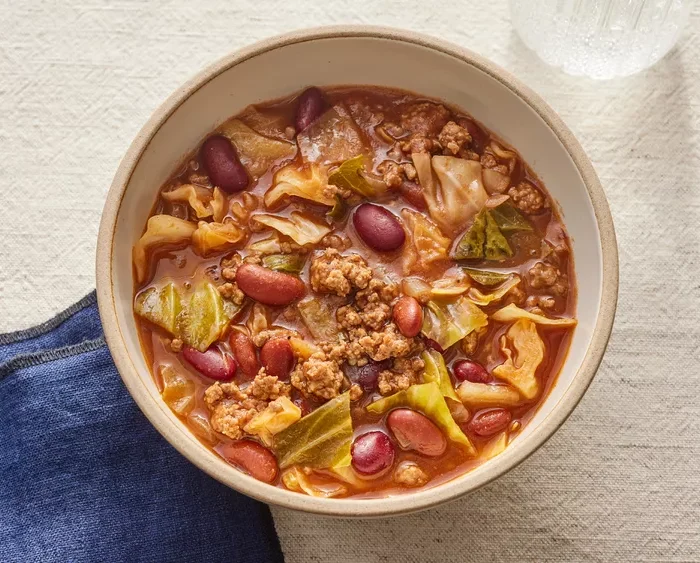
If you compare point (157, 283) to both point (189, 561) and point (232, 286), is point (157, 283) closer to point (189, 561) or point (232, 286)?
point (232, 286)

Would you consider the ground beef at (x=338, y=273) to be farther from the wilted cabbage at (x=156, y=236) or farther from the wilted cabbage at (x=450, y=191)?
the wilted cabbage at (x=156, y=236)

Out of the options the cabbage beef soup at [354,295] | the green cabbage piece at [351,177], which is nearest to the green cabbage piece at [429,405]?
the cabbage beef soup at [354,295]

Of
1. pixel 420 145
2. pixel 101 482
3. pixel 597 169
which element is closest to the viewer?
pixel 420 145

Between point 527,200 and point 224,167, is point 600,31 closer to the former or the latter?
point 527,200

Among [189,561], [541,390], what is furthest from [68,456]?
[541,390]

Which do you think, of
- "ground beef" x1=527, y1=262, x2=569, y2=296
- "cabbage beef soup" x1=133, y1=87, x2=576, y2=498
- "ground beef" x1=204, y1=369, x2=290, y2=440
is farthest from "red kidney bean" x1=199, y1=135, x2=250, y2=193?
"ground beef" x1=527, y1=262, x2=569, y2=296

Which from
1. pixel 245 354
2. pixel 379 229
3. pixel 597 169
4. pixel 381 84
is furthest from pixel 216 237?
pixel 597 169

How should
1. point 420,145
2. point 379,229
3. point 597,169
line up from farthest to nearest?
1. point 597,169
2. point 420,145
3. point 379,229
